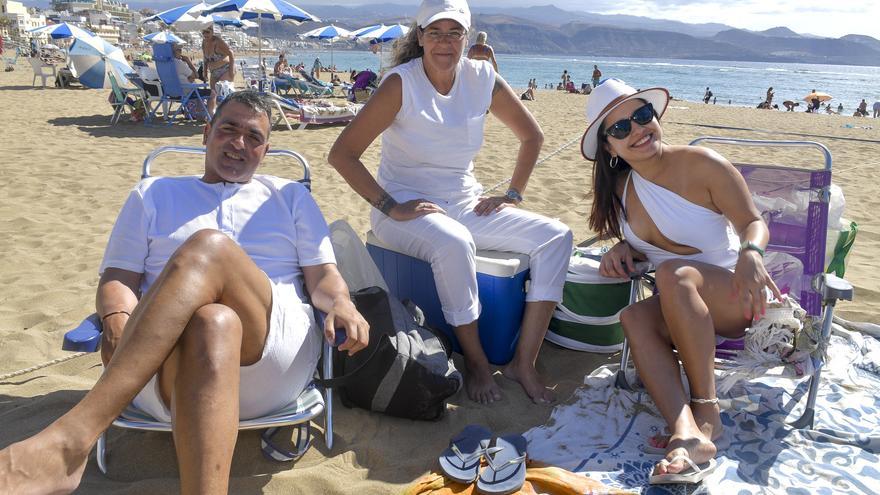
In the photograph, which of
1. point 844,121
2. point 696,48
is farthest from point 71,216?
point 696,48

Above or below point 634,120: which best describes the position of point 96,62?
above

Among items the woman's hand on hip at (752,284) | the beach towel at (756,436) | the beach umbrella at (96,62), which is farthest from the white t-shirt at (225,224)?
the beach umbrella at (96,62)

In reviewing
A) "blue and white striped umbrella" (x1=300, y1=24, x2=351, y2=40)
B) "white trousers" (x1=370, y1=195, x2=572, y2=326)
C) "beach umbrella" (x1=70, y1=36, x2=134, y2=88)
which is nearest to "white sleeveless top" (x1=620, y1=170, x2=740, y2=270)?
"white trousers" (x1=370, y1=195, x2=572, y2=326)

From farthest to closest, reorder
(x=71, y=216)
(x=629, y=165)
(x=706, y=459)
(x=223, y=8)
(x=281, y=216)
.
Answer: (x=223, y=8) → (x=71, y=216) → (x=629, y=165) → (x=281, y=216) → (x=706, y=459)

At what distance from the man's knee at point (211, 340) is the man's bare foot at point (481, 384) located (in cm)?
119

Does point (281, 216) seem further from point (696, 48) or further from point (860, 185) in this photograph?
point (696, 48)

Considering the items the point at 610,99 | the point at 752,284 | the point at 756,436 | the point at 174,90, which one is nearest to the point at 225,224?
the point at 610,99

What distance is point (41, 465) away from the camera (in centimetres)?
138

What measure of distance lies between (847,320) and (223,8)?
11.7m

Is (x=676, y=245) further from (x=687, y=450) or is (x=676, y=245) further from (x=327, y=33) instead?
(x=327, y=33)

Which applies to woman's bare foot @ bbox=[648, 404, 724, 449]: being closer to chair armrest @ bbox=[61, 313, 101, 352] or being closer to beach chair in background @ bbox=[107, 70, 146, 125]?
chair armrest @ bbox=[61, 313, 101, 352]

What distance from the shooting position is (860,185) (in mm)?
6633

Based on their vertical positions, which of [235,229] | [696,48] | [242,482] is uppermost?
[696,48]

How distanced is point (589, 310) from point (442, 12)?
5.00 ft
